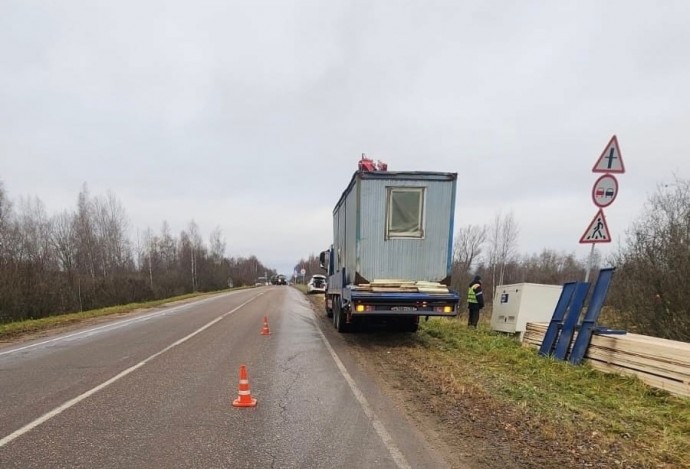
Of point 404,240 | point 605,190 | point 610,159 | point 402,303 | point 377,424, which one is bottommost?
point 377,424

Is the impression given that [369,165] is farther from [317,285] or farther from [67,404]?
[317,285]

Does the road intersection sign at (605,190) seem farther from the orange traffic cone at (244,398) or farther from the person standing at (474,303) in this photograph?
the person standing at (474,303)

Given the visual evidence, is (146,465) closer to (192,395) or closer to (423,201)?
(192,395)

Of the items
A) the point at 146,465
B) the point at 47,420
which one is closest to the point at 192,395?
the point at 47,420

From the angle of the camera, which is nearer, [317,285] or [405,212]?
[405,212]

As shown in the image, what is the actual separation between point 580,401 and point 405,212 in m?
5.44

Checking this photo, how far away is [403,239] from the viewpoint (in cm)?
1030

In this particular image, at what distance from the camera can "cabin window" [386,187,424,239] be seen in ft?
33.5

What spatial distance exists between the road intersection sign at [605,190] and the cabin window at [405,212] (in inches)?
144

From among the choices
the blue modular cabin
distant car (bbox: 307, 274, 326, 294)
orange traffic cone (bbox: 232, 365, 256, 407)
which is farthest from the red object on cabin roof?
distant car (bbox: 307, 274, 326, 294)

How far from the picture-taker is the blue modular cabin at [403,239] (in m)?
9.98

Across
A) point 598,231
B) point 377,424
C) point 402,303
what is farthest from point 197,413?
point 598,231

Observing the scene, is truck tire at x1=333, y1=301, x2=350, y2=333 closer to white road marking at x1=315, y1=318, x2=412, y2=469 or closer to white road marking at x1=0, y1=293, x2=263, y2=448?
white road marking at x1=315, y1=318, x2=412, y2=469

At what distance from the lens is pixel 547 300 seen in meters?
11.2
